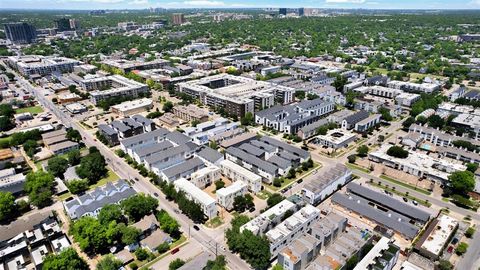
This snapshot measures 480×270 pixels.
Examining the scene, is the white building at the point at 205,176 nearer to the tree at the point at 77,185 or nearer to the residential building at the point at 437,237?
the tree at the point at 77,185

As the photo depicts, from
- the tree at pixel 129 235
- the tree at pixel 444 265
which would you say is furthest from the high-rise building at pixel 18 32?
the tree at pixel 444 265

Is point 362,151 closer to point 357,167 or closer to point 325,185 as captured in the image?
point 357,167

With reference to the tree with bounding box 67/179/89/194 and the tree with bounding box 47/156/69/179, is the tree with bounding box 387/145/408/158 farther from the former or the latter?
the tree with bounding box 47/156/69/179

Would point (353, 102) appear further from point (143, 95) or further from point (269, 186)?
point (143, 95)

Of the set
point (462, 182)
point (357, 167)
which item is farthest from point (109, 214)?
point (462, 182)

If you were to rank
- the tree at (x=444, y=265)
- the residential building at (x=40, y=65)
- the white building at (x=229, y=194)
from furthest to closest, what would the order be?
1. the residential building at (x=40, y=65)
2. the white building at (x=229, y=194)
3. the tree at (x=444, y=265)

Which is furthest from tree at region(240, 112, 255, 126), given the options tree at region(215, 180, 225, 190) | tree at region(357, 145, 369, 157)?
tree at region(215, 180, 225, 190)
